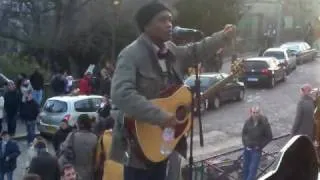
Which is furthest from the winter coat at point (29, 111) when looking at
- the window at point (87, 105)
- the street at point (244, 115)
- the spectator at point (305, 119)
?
the spectator at point (305, 119)

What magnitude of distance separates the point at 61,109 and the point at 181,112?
1707cm

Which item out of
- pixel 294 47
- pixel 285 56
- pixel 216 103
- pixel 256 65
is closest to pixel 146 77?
pixel 216 103

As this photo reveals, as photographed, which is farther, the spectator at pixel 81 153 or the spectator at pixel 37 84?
the spectator at pixel 37 84

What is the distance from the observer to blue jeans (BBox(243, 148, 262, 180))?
12396 millimetres

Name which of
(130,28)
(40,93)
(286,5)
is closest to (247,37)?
(286,5)

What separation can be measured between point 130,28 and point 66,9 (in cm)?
297

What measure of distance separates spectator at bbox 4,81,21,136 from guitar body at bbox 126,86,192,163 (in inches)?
689

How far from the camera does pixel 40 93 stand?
24859 mm

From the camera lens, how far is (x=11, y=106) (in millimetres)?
21516

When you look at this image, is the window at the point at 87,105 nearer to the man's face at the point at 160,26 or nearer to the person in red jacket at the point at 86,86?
the person in red jacket at the point at 86,86

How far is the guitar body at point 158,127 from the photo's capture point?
4270mm

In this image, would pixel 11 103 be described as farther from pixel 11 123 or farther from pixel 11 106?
pixel 11 123

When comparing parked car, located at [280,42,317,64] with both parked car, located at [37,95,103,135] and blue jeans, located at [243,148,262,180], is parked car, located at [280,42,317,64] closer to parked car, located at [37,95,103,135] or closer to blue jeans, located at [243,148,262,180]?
parked car, located at [37,95,103,135]

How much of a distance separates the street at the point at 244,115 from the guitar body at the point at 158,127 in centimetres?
1171
